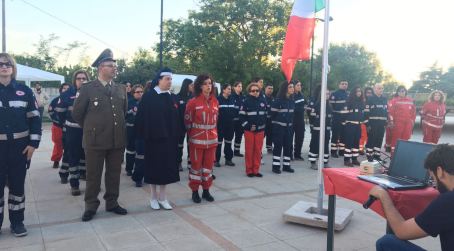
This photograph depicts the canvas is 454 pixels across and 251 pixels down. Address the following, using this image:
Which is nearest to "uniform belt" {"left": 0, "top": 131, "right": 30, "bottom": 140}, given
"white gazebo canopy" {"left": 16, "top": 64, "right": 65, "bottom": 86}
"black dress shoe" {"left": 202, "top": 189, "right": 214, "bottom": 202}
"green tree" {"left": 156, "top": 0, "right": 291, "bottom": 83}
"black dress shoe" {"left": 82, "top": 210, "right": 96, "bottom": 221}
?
"black dress shoe" {"left": 82, "top": 210, "right": 96, "bottom": 221}

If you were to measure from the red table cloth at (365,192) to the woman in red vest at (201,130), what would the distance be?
2340 mm

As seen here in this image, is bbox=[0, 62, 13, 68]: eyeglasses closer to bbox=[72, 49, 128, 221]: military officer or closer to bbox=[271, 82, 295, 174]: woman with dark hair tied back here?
bbox=[72, 49, 128, 221]: military officer

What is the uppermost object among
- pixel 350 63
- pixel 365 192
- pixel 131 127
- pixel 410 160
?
pixel 350 63

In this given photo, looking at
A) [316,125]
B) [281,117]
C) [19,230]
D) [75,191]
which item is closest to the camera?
[19,230]

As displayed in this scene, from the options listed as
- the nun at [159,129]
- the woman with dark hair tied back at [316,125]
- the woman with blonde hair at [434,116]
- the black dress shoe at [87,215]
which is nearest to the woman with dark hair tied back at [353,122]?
the woman with dark hair tied back at [316,125]

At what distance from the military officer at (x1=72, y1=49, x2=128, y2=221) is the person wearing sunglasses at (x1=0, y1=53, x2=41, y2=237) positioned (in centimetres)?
59

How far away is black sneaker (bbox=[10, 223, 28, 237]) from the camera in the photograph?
435 centimetres

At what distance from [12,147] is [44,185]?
2.83 meters

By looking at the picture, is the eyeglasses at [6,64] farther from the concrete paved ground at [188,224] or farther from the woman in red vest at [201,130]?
the woman in red vest at [201,130]

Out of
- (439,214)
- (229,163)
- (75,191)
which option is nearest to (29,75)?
(229,163)

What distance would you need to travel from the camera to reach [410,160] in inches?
129

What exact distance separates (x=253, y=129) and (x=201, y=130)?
7.03 ft

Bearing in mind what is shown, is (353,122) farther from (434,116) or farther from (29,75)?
(29,75)

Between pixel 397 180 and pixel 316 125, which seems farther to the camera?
pixel 316 125
